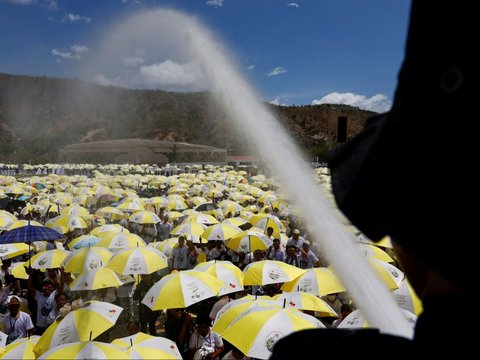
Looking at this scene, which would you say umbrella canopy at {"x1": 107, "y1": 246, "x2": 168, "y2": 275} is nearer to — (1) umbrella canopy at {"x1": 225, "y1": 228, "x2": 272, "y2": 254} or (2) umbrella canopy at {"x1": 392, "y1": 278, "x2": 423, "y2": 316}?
(1) umbrella canopy at {"x1": 225, "y1": 228, "x2": 272, "y2": 254}

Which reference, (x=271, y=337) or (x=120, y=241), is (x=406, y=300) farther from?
(x=120, y=241)

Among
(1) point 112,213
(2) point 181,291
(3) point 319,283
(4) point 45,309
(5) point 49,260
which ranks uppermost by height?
(3) point 319,283

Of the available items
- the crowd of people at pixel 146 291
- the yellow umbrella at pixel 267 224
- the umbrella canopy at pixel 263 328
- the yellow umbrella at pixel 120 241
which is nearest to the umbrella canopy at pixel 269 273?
the crowd of people at pixel 146 291

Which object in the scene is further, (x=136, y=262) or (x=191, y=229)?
(x=191, y=229)

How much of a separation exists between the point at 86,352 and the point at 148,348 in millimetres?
690

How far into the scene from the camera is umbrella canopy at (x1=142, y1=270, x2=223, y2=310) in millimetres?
6891

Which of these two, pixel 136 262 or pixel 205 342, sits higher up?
pixel 136 262

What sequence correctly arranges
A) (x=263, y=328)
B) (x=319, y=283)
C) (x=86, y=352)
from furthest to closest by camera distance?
(x=319, y=283) < (x=263, y=328) < (x=86, y=352)

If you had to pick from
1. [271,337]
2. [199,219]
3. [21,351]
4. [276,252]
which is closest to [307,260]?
[276,252]

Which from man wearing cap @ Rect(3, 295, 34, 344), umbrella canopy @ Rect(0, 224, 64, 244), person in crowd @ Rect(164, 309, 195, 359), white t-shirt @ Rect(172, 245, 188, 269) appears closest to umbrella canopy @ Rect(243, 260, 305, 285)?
person in crowd @ Rect(164, 309, 195, 359)

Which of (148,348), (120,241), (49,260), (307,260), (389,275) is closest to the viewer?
(148,348)

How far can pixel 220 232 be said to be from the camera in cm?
1159

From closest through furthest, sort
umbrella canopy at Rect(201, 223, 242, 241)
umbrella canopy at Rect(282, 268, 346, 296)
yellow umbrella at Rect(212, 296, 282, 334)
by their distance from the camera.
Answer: yellow umbrella at Rect(212, 296, 282, 334) < umbrella canopy at Rect(282, 268, 346, 296) < umbrella canopy at Rect(201, 223, 242, 241)

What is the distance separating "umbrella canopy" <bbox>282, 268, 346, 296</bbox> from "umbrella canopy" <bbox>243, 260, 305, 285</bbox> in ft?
1.25
